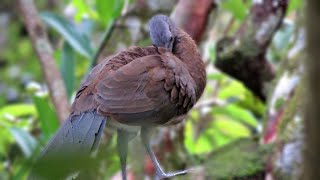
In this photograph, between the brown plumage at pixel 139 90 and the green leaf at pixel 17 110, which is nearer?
the brown plumage at pixel 139 90

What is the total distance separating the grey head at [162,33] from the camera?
2.17 m

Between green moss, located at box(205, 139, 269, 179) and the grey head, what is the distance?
0.69 m

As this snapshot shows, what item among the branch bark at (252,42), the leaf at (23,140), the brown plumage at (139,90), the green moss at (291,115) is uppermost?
the brown plumage at (139,90)

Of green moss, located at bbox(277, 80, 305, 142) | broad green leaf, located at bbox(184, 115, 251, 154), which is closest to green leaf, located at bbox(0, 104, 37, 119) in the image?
broad green leaf, located at bbox(184, 115, 251, 154)

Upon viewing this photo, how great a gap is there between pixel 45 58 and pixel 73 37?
280mm

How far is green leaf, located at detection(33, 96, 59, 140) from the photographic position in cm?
271

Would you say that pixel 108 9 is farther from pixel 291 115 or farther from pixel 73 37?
pixel 291 115

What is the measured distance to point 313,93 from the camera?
500mm

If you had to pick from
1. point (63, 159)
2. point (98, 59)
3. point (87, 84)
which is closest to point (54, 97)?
point (98, 59)

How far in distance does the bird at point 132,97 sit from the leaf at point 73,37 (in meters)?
1.13

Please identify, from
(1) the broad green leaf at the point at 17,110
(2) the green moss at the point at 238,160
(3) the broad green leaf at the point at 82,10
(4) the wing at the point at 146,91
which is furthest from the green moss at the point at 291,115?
(1) the broad green leaf at the point at 17,110

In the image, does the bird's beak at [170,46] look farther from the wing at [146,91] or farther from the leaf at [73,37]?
the leaf at [73,37]

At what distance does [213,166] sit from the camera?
2900 millimetres

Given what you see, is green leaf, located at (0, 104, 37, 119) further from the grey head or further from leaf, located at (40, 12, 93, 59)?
the grey head
